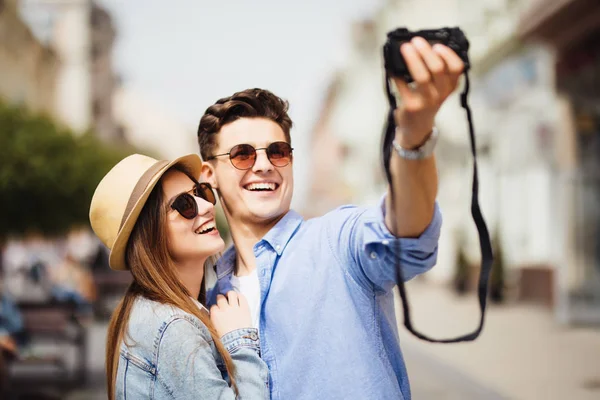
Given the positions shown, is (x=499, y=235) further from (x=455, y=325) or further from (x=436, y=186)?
(x=436, y=186)

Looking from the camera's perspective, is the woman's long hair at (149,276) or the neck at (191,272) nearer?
the woman's long hair at (149,276)

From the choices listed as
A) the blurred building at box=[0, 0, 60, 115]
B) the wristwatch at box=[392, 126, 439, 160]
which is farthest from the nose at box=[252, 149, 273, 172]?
the blurred building at box=[0, 0, 60, 115]

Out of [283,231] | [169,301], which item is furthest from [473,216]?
[169,301]

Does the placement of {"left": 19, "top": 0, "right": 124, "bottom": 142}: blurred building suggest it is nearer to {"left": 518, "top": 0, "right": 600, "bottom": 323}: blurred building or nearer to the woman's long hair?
{"left": 518, "top": 0, "right": 600, "bottom": 323}: blurred building

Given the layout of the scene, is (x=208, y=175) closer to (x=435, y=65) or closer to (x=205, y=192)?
(x=205, y=192)

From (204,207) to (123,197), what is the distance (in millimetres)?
235

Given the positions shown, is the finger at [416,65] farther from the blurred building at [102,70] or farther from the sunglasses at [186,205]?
the blurred building at [102,70]

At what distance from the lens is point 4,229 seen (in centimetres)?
2109

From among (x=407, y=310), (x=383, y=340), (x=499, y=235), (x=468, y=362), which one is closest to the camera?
(x=407, y=310)

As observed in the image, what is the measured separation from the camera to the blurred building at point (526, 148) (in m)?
16.2

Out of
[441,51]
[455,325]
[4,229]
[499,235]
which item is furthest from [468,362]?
[4,229]

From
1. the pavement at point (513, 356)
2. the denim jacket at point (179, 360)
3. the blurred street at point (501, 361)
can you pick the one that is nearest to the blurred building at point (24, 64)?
the pavement at point (513, 356)

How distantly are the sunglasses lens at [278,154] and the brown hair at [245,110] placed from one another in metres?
0.07

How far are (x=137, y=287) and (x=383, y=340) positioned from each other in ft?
2.50
